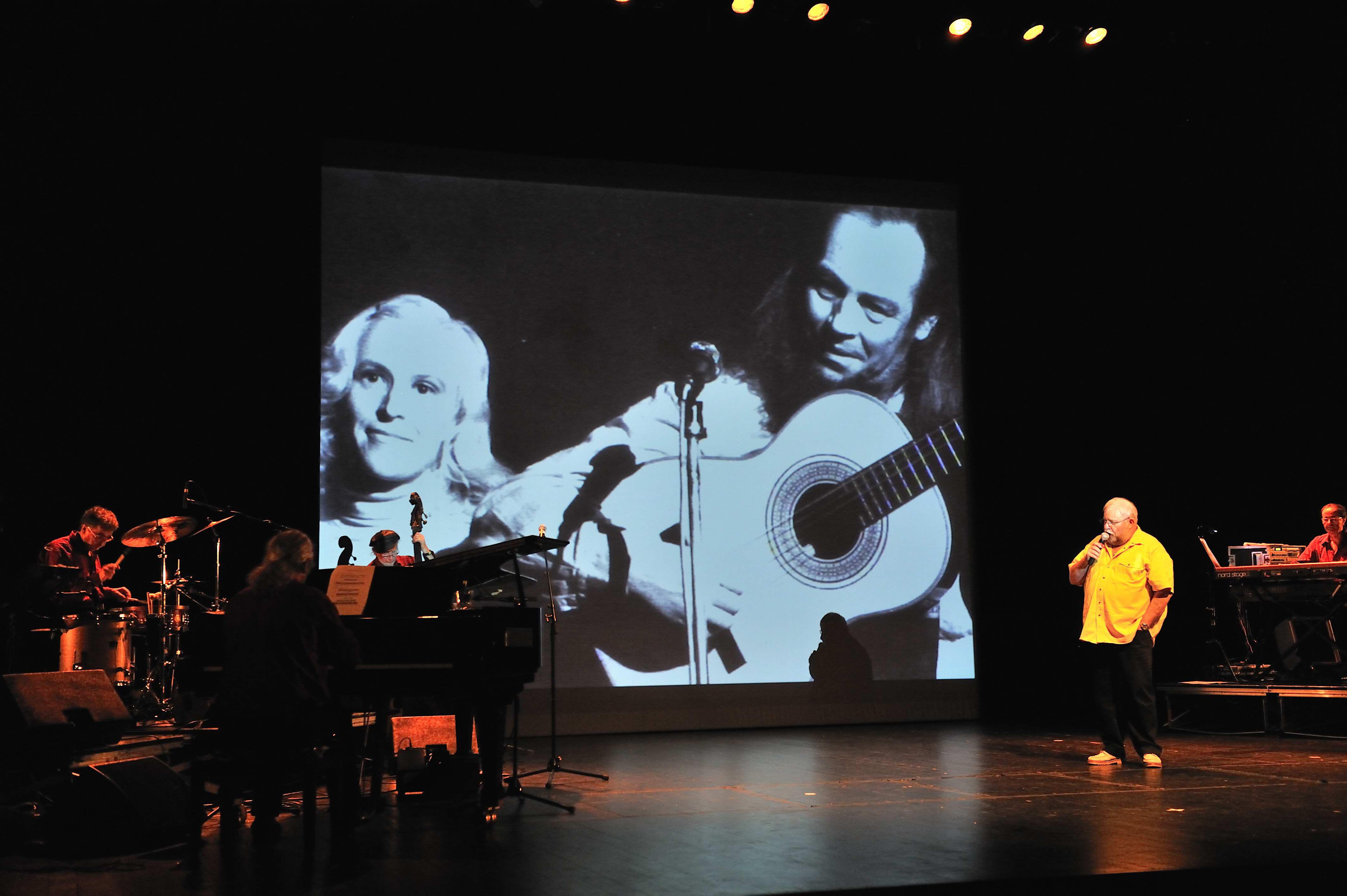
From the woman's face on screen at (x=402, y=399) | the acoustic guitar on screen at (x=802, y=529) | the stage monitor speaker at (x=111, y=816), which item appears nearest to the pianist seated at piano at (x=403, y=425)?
the woman's face on screen at (x=402, y=399)

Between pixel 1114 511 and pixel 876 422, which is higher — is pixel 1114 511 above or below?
below

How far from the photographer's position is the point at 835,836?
3.95 m

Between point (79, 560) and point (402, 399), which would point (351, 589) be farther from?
point (402, 399)

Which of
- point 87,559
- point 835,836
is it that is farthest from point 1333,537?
point 87,559

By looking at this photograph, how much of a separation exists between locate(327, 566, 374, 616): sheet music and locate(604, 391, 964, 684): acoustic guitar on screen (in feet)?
11.6

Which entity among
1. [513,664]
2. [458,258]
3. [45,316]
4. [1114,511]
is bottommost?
[513,664]

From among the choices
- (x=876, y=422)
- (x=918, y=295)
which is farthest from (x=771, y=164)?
(x=876, y=422)

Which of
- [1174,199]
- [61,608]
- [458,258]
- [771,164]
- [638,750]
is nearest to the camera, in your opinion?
[61,608]

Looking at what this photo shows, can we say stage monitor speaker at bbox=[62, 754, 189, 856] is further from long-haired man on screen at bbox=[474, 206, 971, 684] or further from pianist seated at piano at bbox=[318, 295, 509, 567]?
long-haired man on screen at bbox=[474, 206, 971, 684]

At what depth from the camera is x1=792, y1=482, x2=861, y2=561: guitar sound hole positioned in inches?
328

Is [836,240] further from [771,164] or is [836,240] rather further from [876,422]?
[876,422]

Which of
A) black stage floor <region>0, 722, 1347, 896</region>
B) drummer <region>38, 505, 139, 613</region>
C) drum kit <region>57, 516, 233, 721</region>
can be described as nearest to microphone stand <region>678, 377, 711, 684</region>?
black stage floor <region>0, 722, 1347, 896</region>

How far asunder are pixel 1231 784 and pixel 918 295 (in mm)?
4723

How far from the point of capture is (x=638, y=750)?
6.96 m
